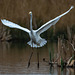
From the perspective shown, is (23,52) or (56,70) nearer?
(56,70)

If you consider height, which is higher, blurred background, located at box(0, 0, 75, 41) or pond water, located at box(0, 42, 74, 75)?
blurred background, located at box(0, 0, 75, 41)

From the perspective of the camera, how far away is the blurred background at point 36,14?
1088 inches

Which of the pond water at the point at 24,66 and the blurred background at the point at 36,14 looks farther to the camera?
the blurred background at the point at 36,14

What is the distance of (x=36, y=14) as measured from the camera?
30.9 metres

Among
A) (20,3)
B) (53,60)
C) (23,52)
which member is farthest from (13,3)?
(53,60)

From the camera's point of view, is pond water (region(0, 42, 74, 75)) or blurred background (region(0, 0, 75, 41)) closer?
pond water (region(0, 42, 74, 75))

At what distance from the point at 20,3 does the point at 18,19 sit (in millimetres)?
3033

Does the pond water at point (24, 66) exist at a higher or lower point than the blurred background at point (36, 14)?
lower

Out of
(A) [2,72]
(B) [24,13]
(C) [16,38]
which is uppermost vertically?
(B) [24,13]

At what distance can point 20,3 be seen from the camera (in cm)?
3278

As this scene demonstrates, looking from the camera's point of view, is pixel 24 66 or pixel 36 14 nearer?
pixel 24 66

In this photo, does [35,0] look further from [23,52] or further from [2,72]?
[2,72]

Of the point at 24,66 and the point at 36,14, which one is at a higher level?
the point at 36,14

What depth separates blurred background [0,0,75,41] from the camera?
27.6 meters
